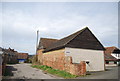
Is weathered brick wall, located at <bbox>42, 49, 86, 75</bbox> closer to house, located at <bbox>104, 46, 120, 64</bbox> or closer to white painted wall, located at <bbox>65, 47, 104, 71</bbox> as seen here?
white painted wall, located at <bbox>65, 47, 104, 71</bbox>

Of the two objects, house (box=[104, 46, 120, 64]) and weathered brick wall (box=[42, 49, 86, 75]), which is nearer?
weathered brick wall (box=[42, 49, 86, 75])

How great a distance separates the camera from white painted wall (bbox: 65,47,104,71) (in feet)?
61.8

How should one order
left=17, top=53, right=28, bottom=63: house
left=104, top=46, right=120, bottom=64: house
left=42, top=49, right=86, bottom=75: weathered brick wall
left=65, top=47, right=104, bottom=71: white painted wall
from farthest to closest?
left=17, top=53, right=28, bottom=63: house, left=104, top=46, right=120, bottom=64: house, left=65, top=47, right=104, bottom=71: white painted wall, left=42, top=49, right=86, bottom=75: weathered brick wall

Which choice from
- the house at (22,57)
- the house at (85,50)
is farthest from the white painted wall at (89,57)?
the house at (22,57)

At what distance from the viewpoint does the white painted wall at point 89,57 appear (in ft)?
61.8

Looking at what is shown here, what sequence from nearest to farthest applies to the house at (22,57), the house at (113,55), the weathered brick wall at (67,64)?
1. the weathered brick wall at (67,64)
2. the house at (113,55)
3. the house at (22,57)

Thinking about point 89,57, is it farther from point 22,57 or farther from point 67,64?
point 22,57

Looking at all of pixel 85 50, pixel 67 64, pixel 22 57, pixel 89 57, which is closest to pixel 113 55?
pixel 89 57

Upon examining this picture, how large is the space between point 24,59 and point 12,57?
12.9 meters

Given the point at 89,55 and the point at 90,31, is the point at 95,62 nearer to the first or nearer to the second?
the point at 89,55

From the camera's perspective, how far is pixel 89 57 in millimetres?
19859

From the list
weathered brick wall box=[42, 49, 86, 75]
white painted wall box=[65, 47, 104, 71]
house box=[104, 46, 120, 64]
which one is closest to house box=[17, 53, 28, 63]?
house box=[104, 46, 120, 64]

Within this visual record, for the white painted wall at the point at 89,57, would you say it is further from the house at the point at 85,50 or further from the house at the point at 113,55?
the house at the point at 113,55

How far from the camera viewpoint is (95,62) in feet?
66.4
